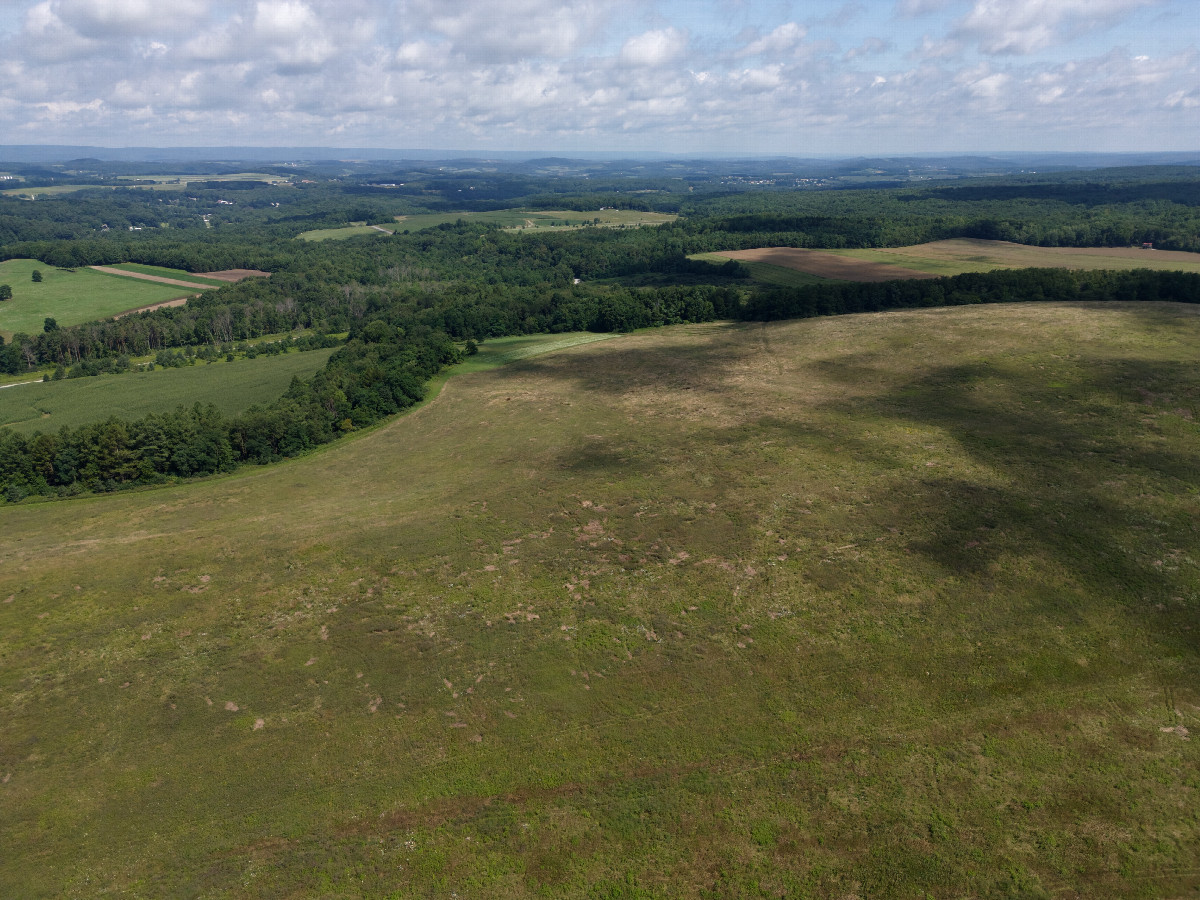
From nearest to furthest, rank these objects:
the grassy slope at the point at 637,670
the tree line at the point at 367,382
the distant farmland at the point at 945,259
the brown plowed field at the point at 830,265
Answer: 1. the grassy slope at the point at 637,670
2. the tree line at the point at 367,382
3. the brown plowed field at the point at 830,265
4. the distant farmland at the point at 945,259

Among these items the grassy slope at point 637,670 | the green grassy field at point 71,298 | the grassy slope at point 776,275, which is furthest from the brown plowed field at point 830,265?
the green grassy field at point 71,298

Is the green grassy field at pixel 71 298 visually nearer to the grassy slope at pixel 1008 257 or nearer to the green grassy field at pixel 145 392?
the green grassy field at pixel 145 392

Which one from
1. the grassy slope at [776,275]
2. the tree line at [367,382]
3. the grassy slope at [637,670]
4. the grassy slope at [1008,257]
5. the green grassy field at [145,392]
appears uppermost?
the grassy slope at [1008,257]

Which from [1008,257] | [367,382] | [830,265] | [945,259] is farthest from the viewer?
[830,265]

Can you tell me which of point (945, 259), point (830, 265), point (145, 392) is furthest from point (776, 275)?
point (145, 392)

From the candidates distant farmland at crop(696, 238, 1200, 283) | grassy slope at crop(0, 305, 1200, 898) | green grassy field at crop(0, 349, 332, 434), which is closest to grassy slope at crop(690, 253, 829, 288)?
distant farmland at crop(696, 238, 1200, 283)

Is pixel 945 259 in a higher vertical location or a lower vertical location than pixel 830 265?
higher

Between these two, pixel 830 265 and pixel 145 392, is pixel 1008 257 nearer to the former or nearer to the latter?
pixel 830 265

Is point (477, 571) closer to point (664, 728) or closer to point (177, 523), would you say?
point (664, 728)

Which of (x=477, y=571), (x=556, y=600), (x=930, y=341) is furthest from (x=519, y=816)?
(x=930, y=341)
